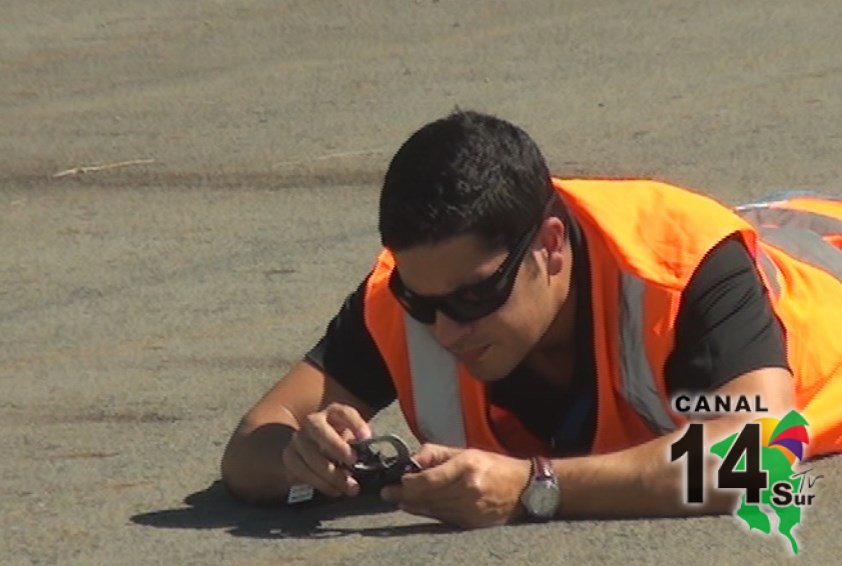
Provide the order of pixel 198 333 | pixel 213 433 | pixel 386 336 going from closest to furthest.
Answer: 1. pixel 386 336
2. pixel 213 433
3. pixel 198 333

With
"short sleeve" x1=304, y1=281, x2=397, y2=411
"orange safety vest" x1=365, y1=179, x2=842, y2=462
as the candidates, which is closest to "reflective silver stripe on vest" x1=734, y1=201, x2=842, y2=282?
"orange safety vest" x1=365, y1=179, x2=842, y2=462

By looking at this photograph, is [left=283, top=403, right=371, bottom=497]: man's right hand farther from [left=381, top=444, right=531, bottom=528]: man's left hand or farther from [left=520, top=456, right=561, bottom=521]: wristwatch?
[left=520, top=456, right=561, bottom=521]: wristwatch

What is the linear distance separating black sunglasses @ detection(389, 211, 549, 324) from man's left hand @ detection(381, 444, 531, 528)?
0.29m

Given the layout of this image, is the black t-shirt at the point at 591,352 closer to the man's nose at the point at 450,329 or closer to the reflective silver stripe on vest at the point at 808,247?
the man's nose at the point at 450,329

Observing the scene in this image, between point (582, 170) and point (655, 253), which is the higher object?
point (655, 253)

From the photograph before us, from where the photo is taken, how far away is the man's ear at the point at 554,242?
193 inches

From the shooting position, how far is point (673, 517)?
5.02 m

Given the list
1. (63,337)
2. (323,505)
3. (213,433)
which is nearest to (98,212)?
(63,337)

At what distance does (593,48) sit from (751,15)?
888 mm


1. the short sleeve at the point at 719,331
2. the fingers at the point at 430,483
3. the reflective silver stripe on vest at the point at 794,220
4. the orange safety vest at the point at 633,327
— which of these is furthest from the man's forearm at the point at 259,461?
the reflective silver stripe on vest at the point at 794,220

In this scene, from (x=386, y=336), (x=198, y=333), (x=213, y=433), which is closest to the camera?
(x=386, y=336)

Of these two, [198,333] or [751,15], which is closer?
[198,333]

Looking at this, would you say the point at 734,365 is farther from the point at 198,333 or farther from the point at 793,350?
the point at 198,333

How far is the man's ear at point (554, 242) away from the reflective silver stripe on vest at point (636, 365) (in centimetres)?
13
